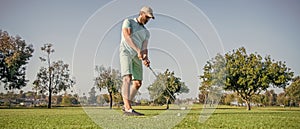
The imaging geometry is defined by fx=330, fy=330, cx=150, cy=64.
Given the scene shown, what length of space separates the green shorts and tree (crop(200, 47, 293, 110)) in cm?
3384

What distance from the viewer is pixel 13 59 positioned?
155ft

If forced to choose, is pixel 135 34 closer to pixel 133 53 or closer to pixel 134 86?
pixel 133 53

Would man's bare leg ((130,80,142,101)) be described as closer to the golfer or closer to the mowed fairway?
the golfer

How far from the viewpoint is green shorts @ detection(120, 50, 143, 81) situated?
6.81 meters

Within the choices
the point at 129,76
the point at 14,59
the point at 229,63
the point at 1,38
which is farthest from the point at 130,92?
the point at 1,38

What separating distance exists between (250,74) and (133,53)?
37206mm

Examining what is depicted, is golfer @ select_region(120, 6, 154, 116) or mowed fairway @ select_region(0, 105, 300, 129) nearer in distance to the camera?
mowed fairway @ select_region(0, 105, 300, 129)

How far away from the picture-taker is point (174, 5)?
27.8 feet

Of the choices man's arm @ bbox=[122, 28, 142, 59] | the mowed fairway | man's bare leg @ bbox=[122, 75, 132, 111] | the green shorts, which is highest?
man's arm @ bbox=[122, 28, 142, 59]

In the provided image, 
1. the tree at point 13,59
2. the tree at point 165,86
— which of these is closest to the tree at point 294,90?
the tree at point 13,59

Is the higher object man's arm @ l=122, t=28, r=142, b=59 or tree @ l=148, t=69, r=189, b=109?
man's arm @ l=122, t=28, r=142, b=59

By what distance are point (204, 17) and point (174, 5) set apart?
1.06m

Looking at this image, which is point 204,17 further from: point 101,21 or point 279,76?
point 279,76

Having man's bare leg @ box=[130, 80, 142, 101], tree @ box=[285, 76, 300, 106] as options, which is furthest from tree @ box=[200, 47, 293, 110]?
man's bare leg @ box=[130, 80, 142, 101]
